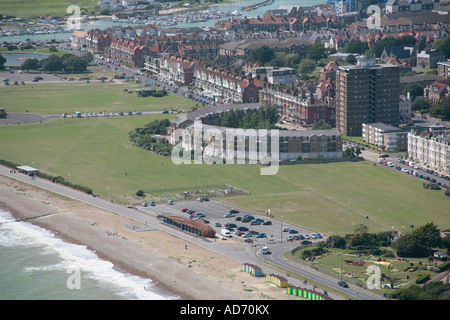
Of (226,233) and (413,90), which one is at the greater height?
(413,90)

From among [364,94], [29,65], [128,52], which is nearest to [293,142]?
[364,94]

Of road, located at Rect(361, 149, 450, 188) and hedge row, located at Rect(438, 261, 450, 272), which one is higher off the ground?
road, located at Rect(361, 149, 450, 188)

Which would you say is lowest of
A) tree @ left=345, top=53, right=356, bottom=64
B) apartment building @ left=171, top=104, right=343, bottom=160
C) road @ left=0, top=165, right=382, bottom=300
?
road @ left=0, top=165, right=382, bottom=300

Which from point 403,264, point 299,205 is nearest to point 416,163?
point 299,205

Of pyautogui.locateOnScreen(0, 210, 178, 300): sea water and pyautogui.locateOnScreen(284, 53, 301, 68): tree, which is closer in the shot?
pyautogui.locateOnScreen(0, 210, 178, 300): sea water

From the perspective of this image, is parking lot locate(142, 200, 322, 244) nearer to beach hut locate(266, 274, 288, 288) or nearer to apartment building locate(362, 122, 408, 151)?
beach hut locate(266, 274, 288, 288)

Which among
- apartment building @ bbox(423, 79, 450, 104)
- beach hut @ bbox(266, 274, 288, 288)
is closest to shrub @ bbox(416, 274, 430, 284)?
beach hut @ bbox(266, 274, 288, 288)

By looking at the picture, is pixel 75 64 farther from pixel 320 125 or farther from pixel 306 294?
pixel 306 294

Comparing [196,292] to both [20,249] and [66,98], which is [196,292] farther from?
[66,98]
